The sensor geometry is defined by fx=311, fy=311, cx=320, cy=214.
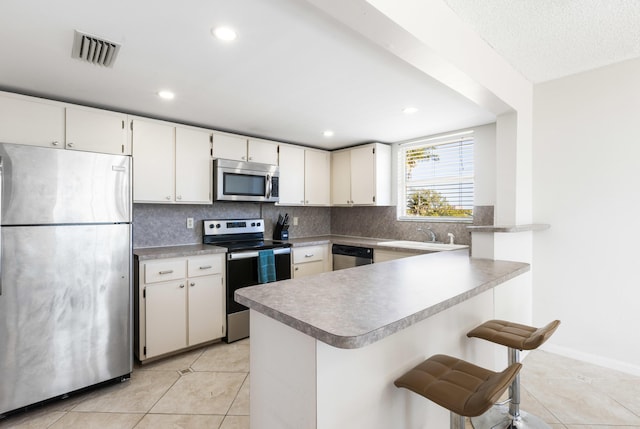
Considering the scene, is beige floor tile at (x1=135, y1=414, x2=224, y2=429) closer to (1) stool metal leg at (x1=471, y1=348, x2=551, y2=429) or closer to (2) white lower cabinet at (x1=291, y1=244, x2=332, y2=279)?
(1) stool metal leg at (x1=471, y1=348, x2=551, y2=429)

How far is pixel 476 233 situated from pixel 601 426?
1.31 m

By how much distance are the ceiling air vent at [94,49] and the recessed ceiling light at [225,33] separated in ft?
1.94

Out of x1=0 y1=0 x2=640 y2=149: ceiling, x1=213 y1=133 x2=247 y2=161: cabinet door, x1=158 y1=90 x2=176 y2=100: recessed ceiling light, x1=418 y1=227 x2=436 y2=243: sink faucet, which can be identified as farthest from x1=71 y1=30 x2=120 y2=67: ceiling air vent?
x1=418 y1=227 x2=436 y2=243: sink faucet

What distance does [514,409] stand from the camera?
70.0 inches

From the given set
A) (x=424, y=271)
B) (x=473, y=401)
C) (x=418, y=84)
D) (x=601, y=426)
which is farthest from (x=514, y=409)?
(x=418, y=84)

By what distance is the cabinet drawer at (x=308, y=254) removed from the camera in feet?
12.1

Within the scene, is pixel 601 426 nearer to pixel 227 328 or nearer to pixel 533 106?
pixel 533 106

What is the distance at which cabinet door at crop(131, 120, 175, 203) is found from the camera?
2836 mm

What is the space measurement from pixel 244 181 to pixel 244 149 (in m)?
0.38

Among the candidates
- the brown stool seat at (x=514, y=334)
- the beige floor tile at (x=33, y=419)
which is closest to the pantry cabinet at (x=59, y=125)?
the beige floor tile at (x=33, y=419)

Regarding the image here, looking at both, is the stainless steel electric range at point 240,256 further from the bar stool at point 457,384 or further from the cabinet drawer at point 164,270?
the bar stool at point 457,384

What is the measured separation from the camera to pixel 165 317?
2732 mm

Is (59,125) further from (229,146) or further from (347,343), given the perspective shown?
(347,343)

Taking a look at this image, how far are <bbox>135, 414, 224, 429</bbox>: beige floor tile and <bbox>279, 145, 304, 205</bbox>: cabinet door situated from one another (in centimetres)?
244
